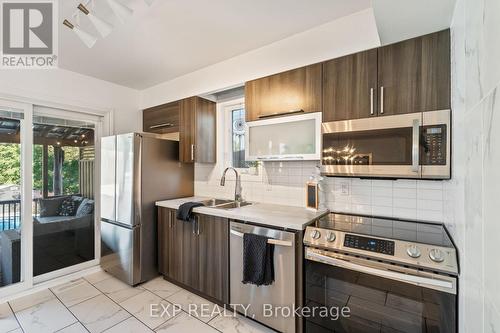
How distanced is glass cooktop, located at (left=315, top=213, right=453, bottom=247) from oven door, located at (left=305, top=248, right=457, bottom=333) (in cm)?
19

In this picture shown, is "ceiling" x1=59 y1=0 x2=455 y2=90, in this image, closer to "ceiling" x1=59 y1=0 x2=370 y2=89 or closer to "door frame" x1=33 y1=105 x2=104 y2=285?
"ceiling" x1=59 y1=0 x2=370 y2=89

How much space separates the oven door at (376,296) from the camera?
122 centimetres

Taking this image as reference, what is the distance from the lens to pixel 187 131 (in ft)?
9.36

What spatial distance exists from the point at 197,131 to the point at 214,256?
145 cm

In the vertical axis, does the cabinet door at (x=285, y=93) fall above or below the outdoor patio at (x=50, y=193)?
above

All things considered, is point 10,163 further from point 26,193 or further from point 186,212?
point 186,212

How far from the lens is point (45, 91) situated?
2.64 meters

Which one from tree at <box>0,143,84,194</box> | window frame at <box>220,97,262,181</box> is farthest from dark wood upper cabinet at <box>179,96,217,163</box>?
tree at <box>0,143,84,194</box>

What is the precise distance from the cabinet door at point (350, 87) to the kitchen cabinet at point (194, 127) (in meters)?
1.55

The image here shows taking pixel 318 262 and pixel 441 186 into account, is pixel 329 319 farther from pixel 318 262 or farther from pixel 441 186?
pixel 441 186

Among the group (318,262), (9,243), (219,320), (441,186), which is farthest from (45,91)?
(441,186)

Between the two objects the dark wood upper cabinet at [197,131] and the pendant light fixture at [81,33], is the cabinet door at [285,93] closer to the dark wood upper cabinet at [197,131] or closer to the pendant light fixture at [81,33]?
the dark wood upper cabinet at [197,131]

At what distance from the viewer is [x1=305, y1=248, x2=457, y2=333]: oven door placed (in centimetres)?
122
